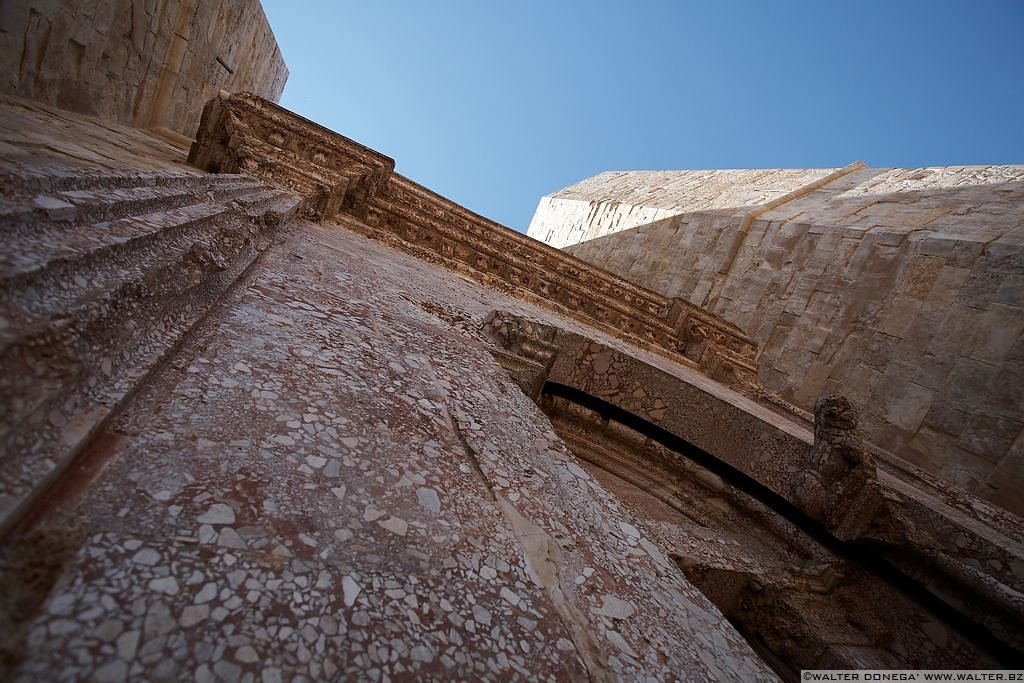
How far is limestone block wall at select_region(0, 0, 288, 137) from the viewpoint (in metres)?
3.29

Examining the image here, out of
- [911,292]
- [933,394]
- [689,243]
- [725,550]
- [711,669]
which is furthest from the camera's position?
[689,243]

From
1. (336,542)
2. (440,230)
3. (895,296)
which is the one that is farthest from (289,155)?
(895,296)

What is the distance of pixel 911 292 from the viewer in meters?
5.85

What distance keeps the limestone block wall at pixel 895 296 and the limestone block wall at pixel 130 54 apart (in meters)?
8.20

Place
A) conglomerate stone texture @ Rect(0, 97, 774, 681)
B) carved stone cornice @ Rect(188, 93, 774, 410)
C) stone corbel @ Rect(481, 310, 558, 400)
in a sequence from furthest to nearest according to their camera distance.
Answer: carved stone cornice @ Rect(188, 93, 774, 410), stone corbel @ Rect(481, 310, 558, 400), conglomerate stone texture @ Rect(0, 97, 774, 681)

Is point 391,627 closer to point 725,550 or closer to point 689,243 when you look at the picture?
point 725,550

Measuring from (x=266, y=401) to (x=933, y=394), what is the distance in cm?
643

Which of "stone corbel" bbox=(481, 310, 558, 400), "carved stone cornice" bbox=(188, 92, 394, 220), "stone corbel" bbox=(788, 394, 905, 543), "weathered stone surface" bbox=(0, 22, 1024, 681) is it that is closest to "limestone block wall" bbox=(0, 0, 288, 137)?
"weathered stone surface" bbox=(0, 22, 1024, 681)

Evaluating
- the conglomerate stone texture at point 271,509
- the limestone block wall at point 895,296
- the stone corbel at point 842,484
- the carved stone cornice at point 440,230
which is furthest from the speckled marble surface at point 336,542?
the limestone block wall at point 895,296

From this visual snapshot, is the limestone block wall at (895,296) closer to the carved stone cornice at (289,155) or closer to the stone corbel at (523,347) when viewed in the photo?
the stone corbel at (523,347)

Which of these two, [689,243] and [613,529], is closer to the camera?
[613,529]

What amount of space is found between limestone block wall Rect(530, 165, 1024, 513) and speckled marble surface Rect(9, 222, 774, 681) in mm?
5071

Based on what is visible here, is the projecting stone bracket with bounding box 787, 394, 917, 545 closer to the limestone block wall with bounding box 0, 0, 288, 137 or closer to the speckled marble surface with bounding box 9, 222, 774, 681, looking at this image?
the speckled marble surface with bounding box 9, 222, 774, 681

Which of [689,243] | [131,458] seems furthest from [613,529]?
[689,243]
